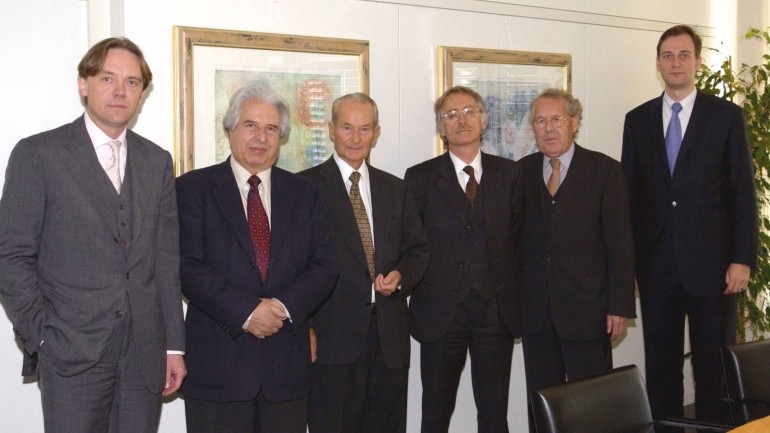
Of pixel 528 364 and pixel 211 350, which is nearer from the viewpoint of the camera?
pixel 211 350

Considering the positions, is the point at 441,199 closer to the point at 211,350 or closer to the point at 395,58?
the point at 395,58

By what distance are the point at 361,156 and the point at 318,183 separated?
247 millimetres

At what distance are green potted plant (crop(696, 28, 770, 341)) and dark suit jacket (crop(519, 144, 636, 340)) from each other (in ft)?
5.60

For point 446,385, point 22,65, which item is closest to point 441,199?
point 446,385

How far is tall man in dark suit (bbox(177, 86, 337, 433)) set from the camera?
2.99 metres

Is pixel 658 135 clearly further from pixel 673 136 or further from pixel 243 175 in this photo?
pixel 243 175

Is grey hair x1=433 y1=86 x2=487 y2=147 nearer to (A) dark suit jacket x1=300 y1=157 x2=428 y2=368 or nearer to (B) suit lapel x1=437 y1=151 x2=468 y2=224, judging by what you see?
(B) suit lapel x1=437 y1=151 x2=468 y2=224

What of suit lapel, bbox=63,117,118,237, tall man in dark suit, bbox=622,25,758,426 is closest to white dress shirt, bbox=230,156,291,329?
suit lapel, bbox=63,117,118,237

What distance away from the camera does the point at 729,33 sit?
5.82 m

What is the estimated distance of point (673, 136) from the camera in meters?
4.13

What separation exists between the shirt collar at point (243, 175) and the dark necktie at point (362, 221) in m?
0.46

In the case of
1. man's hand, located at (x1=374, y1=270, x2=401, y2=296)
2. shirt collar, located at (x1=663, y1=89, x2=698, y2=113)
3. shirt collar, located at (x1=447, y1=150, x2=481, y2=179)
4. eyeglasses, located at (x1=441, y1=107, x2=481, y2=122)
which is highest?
shirt collar, located at (x1=663, y1=89, x2=698, y2=113)

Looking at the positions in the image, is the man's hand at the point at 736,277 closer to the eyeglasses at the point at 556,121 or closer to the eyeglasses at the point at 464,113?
the eyeglasses at the point at 556,121

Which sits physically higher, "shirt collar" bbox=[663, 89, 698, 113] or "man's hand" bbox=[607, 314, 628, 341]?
"shirt collar" bbox=[663, 89, 698, 113]
